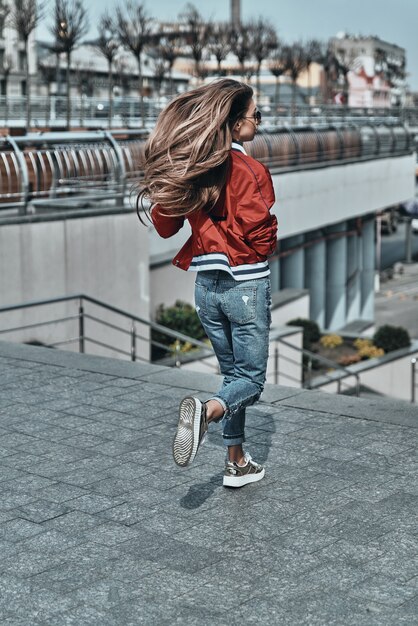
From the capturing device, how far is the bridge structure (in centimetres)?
1539

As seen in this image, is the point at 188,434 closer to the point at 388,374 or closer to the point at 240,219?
the point at 240,219

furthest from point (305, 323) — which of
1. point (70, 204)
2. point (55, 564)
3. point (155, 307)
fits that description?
point (55, 564)

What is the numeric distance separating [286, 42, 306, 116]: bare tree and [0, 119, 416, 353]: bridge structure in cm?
2485

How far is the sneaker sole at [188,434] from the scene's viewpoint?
5.29 m

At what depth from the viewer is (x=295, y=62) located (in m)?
71.4

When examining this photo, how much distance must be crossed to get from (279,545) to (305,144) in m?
27.9

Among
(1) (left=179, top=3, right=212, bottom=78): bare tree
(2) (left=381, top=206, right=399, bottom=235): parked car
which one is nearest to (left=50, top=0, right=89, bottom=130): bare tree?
(1) (left=179, top=3, right=212, bottom=78): bare tree

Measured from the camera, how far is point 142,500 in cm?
573

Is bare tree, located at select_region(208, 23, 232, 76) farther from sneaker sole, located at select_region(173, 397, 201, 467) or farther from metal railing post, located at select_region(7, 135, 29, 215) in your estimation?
sneaker sole, located at select_region(173, 397, 201, 467)

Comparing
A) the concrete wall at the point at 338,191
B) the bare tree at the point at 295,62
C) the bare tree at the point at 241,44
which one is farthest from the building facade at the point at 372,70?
the concrete wall at the point at 338,191

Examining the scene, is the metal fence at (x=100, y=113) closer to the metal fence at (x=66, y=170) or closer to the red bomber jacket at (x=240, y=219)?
the metal fence at (x=66, y=170)

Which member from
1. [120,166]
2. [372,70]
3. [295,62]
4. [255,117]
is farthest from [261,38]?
[372,70]

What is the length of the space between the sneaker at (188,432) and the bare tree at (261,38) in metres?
62.4

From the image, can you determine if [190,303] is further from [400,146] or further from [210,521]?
[400,146]
